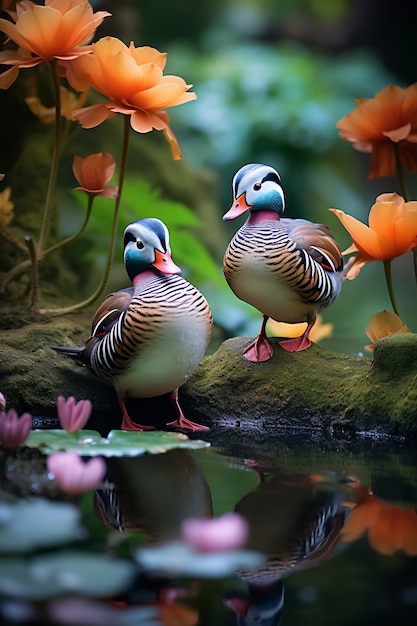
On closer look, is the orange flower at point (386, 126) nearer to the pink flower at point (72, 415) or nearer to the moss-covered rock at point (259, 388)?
the moss-covered rock at point (259, 388)

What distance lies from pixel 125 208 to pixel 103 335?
837 millimetres

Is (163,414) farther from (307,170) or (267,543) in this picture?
(307,170)

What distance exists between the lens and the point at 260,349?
5.05 ft

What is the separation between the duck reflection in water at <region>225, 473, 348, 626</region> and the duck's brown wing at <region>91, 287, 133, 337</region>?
1.27ft

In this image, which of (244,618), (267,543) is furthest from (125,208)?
(244,618)

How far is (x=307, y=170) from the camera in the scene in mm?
4363

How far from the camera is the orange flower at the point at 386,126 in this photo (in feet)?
5.11

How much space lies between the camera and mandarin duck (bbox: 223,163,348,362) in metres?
1.39

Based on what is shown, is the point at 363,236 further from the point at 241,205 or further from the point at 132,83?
the point at 132,83

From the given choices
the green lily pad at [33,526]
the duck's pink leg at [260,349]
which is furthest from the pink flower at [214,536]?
the duck's pink leg at [260,349]

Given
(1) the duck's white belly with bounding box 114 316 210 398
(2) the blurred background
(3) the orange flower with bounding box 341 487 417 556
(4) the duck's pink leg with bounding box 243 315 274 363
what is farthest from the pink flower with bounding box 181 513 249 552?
(2) the blurred background

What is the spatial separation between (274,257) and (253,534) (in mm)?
559

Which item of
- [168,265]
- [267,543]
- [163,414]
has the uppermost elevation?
[168,265]

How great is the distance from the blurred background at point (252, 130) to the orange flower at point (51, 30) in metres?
0.53
